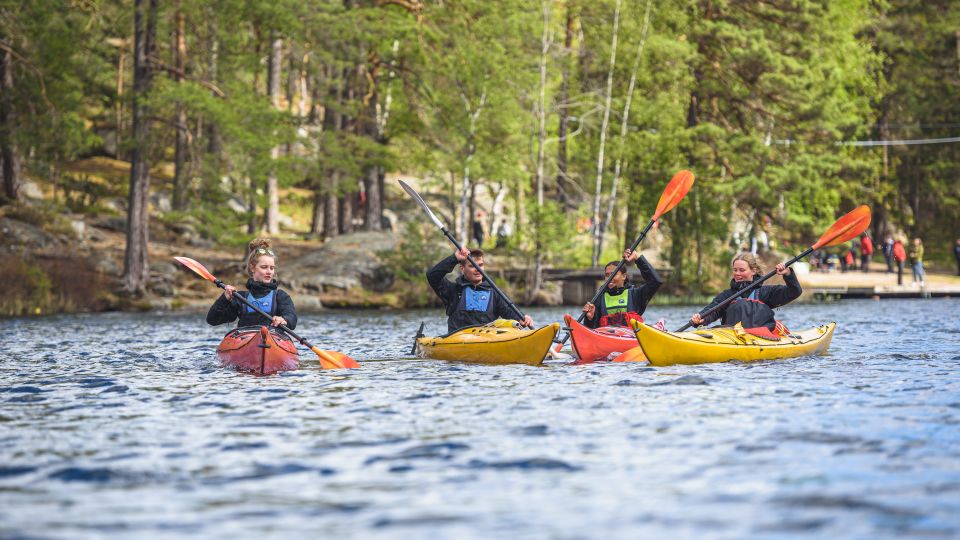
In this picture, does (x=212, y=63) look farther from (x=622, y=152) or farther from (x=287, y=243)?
(x=622, y=152)

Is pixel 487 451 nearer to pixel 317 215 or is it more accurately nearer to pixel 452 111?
pixel 452 111

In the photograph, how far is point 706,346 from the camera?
1177 cm

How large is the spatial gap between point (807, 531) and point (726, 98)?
3173cm

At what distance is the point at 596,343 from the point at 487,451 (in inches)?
232

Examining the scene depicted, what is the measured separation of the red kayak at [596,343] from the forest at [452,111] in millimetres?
13307

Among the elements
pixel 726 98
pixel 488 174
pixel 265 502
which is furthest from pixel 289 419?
pixel 726 98

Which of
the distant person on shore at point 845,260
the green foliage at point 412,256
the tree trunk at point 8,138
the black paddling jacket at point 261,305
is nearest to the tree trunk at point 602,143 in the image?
the green foliage at point 412,256

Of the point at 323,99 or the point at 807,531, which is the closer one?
the point at 807,531

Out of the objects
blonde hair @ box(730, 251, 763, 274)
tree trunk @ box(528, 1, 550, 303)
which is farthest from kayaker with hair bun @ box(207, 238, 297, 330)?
tree trunk @ box(528, 1, 550, 303)

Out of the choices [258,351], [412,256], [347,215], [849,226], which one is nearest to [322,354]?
[258,351]

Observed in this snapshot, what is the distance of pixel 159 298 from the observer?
25875 mm

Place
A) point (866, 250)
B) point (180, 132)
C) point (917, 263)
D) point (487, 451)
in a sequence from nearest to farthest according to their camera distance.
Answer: point (487, 451), point (180, 132), point (917, 263), point (866, 250)

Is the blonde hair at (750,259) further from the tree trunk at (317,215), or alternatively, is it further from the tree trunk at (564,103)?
the tree trunk at (317,215)

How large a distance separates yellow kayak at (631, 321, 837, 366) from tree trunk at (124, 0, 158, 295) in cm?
1619
